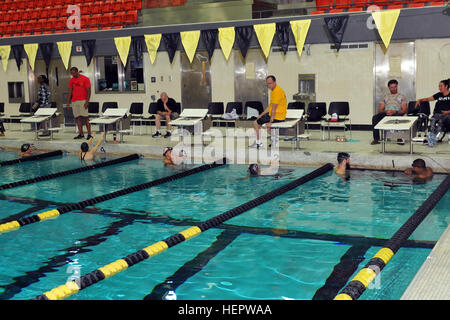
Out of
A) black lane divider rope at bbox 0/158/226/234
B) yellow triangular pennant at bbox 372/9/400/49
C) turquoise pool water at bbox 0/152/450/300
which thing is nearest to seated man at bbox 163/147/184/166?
black lane divider rope at bbox 0/158/226/234

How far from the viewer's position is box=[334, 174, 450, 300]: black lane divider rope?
3.67 m

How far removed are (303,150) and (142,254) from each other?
5.69 m

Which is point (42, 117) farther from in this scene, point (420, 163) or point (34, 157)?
point (420, 163)

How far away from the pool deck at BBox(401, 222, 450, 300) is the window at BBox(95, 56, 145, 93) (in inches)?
527

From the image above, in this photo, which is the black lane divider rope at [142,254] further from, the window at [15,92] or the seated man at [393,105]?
the window at [15,92]

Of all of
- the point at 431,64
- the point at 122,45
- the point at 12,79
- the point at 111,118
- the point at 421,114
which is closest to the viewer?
the point at 421,114

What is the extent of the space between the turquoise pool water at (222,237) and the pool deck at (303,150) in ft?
1.43

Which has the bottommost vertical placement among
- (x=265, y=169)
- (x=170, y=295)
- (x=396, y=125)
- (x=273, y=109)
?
(x=170, y=295)

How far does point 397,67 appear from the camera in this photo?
12.7 meters

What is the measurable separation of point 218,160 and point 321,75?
198 inches

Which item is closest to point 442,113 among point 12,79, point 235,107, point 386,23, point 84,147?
point 386,23

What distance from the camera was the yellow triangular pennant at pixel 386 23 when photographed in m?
11.3

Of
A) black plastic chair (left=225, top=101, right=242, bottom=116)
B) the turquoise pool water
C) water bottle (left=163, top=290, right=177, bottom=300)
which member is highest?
black plastic chair (left=225, top=101, right=242, bottom=116)

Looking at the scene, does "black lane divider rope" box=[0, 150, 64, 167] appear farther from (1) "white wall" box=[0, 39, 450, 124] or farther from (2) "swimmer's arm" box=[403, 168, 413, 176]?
(2) "swimmer's arm" box=[403, 168, 413, 176]
